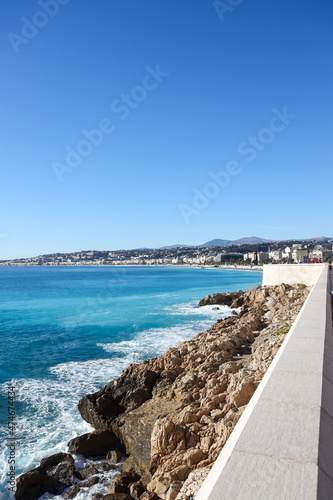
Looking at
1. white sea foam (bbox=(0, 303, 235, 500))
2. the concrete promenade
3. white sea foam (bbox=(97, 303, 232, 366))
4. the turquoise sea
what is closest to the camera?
the concrete promenade

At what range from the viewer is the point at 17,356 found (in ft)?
53.9

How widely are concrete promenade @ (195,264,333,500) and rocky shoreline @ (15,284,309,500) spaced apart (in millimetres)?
1998

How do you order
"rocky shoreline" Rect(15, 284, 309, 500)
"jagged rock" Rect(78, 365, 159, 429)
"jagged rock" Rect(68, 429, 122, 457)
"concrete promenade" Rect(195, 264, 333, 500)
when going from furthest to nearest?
"jagged rock" Rect(78, 365, 159, 429), "jagged rock" Rect(68, 429, 122, 457), "rocky shoreline" Rect(15, 284, 309, 500), "concrete promenade" Rect(195, 264, 333, 500)

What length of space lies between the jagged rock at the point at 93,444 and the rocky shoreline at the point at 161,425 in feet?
0.07

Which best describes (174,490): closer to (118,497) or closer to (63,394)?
(118,497)

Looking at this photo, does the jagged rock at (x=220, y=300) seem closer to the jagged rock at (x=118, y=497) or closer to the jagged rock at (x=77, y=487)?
the jagged rock at (x=77, y=487)

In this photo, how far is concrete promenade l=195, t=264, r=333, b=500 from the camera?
1.97m

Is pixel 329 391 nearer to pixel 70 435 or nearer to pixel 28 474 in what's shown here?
pixel 28 474

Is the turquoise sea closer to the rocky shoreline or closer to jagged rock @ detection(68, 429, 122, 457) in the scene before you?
jagged rock @ detection(68, 429, 122, 457)

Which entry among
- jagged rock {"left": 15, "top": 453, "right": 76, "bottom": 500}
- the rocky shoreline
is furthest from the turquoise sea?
the rocky shoreline

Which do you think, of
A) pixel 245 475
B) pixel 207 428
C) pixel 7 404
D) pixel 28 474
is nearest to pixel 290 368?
pixel 245 475

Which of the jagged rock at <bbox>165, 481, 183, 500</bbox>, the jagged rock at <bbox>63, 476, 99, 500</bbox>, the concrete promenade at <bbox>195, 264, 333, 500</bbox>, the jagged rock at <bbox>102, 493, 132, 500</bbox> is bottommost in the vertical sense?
the jagged rock at <bbox>63, 476, 99, 500</bbox>

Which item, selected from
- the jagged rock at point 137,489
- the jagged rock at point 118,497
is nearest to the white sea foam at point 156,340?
the jagged rock at point 137,489

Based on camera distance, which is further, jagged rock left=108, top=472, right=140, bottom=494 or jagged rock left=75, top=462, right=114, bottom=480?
jagged rock left=75, top=462, right=114, bottom=480
